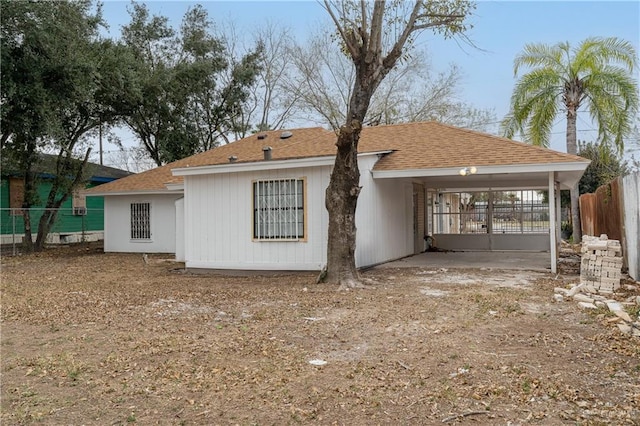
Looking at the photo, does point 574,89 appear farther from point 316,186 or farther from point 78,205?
point 78,205

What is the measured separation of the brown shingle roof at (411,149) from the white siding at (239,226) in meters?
0.53

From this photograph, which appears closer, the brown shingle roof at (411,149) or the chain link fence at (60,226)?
the brown shingle roof at (411,149)

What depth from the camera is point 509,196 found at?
17.1 metres

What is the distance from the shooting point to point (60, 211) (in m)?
22.7

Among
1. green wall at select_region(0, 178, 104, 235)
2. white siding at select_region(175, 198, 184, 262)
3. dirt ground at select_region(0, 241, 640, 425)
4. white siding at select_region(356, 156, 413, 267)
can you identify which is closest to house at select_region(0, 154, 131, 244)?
green wall at select_region(0, 178, 104, 235)

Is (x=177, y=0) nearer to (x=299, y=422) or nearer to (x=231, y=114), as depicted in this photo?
(x=231, y=114)

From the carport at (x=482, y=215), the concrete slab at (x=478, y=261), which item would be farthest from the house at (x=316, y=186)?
the concrete slab at (x=478, y=261)

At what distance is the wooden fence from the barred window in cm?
626

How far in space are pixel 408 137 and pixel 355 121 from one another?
5.57 m

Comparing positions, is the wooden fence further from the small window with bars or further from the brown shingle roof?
the small window with bars

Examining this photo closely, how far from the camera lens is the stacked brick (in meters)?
8.05

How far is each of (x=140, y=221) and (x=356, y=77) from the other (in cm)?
1212

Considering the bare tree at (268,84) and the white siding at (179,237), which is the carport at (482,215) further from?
the bare tree at (268,84)

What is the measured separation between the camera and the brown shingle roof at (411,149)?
35.3ft
